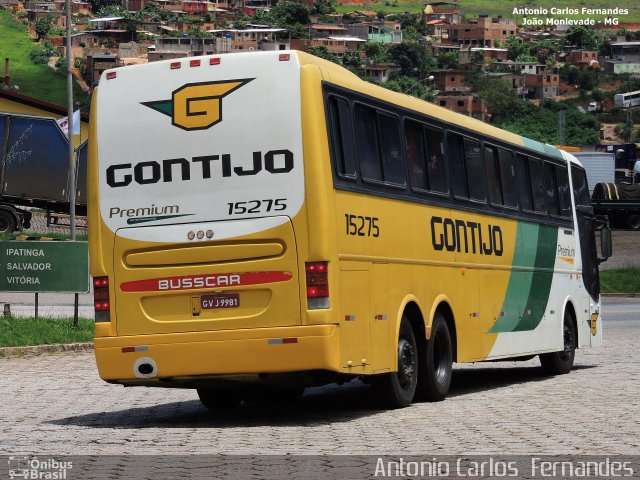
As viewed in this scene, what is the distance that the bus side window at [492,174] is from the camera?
17984 mm

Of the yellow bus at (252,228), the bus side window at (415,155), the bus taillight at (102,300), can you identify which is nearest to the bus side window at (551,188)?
the bus side window at (415,155)

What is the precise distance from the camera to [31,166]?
165 ft

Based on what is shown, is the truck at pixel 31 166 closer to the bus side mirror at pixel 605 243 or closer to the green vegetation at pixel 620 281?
the green vegetation at pixel 620 281

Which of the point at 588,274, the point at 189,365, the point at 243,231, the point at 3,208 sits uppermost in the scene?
the point at 243,231

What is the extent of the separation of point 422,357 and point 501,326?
2.94 m

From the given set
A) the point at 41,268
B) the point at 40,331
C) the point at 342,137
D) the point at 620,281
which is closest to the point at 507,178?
the point at 342,137

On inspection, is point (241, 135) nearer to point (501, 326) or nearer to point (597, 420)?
point (597, 420)

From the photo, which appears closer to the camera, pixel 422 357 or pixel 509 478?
pixel 509 478

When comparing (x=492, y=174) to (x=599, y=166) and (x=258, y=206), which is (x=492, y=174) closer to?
(x=258, y=206)

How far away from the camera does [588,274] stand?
22609 mm

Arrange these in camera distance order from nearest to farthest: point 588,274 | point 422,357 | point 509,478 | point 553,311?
point 509,478
point 422,357
point 553,311
point 588,274

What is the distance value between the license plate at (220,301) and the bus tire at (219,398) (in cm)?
227

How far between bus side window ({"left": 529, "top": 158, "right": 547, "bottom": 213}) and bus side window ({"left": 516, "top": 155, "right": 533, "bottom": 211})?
160mm

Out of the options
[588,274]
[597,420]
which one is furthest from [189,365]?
[588,274]
